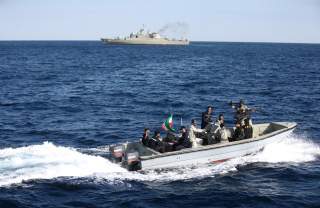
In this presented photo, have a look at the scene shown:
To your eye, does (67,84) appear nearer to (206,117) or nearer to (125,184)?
(206,117)

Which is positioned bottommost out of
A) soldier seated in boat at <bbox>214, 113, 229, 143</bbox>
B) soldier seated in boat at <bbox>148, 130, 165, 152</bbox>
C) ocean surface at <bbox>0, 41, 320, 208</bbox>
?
ocean surface at <bbox>0, 41, 320, 208</bbox>

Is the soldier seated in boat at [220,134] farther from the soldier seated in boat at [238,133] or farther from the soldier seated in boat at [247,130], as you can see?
the soldier seated in boat at [247,130]

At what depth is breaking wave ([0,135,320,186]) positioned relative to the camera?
59.3ft

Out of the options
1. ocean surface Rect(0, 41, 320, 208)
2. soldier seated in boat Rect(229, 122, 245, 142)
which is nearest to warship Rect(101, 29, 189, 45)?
ocean surface Rect(0, 41, 320, 208)

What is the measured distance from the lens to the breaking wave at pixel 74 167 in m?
18.1

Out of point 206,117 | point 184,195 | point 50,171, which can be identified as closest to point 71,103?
point 206,117

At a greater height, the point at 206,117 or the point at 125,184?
the point at 206,117

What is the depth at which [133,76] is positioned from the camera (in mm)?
Result: 61594

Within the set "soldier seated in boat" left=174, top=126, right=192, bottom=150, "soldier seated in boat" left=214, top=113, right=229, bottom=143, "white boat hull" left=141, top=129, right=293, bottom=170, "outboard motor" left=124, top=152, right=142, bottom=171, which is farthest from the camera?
"soldier seated in boat" left=214, top=113, right=229, bottom=143

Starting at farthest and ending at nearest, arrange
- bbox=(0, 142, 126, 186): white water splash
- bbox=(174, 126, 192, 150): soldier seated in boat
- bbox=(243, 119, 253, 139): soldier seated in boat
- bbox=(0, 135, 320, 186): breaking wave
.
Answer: bbox=(243, 119, 253, 139): soldier seated in boat → bbox=(174, 126, 192, 150): soldier seated in boat → bbox=(0, 135, 320, 186): breaking wave → bbox=(0, 142, 126, 186): white water splash

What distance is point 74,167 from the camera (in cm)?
1873

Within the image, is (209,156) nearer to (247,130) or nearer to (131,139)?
(247,130)

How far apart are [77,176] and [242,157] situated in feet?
26.7

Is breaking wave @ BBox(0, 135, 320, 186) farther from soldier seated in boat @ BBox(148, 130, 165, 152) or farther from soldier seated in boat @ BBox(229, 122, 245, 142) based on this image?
soldier seated in boat @ BBox(148, 130, 165, 152)
